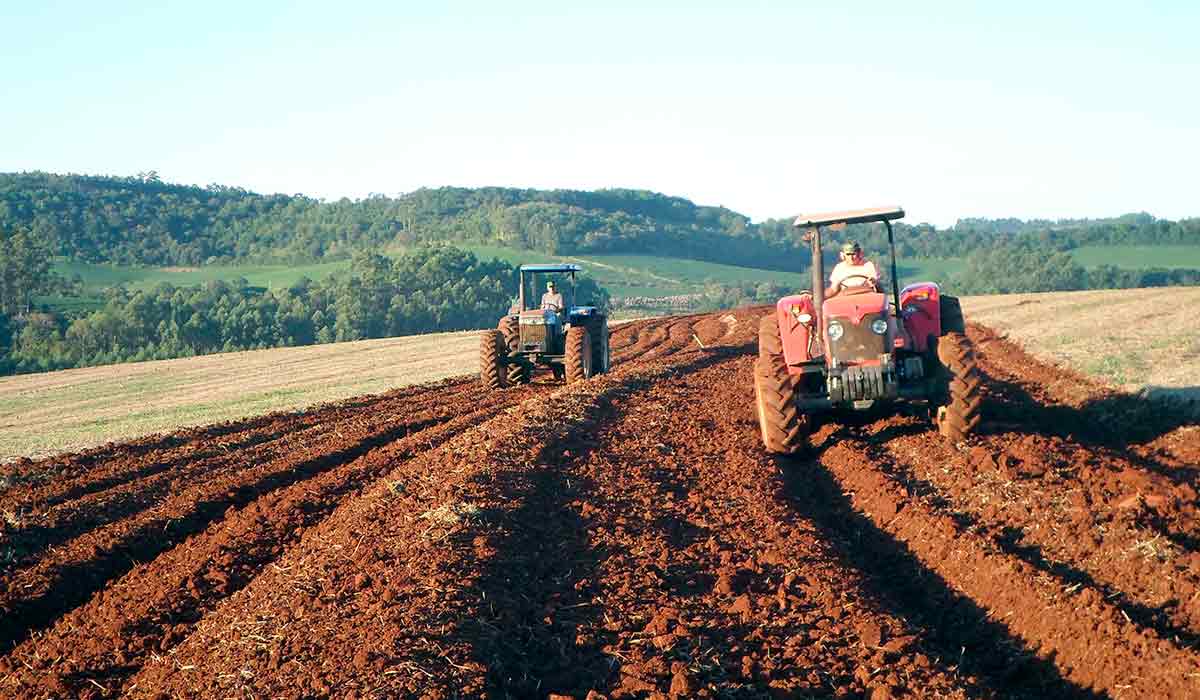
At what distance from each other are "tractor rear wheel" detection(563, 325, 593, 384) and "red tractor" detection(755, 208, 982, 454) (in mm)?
6806

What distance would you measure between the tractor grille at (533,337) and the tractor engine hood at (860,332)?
8.71 m

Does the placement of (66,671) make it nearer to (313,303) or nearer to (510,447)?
(510,447)

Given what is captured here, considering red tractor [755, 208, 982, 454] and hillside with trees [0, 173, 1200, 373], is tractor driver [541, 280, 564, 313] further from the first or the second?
hillside with trees [0, 173, 1200, 373]

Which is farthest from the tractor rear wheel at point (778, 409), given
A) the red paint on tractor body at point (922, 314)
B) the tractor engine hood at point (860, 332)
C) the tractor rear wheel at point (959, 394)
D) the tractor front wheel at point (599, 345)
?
the tractor front wheel at point (599, 345)

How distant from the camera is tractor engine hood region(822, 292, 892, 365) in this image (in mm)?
10727

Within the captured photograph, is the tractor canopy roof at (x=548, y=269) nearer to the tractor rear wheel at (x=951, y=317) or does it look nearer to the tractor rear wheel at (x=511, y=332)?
the tractor rear wheel at (x=511, y=332)

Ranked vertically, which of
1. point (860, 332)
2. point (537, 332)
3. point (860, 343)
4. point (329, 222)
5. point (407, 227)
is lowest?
point (537, 332)

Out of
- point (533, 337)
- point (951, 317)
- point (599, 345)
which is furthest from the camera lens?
point (599, 345)

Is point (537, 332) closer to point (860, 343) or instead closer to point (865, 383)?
point (860, 343)

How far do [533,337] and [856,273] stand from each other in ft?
27.9

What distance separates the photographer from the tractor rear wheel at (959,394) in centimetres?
1049

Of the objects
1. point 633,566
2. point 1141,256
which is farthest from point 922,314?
point 1141,256

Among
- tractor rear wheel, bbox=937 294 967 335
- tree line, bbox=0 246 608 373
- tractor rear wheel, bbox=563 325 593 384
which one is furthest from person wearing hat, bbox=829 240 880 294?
tree line, bbox=0 246 608 373

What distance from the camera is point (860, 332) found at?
35.3 feet
